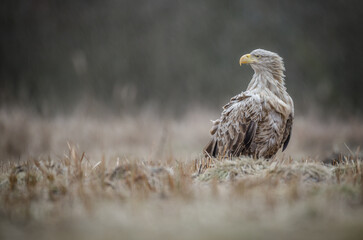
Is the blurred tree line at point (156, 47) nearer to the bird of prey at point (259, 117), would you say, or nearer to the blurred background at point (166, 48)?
the blurred background at point (166, 48)

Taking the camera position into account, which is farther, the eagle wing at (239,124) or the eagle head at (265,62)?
the eagle head at (265,62)

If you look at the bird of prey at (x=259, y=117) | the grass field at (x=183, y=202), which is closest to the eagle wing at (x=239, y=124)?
the bird of prey at (x=259, y=117)

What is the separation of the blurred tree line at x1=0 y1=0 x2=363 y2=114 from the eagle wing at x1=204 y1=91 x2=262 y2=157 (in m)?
11.7

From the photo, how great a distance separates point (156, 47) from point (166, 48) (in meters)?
0.54

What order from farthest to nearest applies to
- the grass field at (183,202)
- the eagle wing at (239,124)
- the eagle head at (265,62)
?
1. the eagle head at (265,62)
2. the eagle wing at (239,124)
3. the grass field at (183,202)

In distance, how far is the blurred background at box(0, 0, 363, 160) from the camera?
15.7 metres

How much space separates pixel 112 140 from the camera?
9094 mm

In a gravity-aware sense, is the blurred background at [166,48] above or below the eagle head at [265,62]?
above

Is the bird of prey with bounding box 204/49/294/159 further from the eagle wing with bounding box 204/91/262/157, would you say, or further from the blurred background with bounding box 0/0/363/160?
the blurred background with bounding box 0/0/363/160

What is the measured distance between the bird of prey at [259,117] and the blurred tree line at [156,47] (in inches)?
456

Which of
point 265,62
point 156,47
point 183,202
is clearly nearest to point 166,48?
point 156,47

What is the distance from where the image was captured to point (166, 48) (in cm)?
1888

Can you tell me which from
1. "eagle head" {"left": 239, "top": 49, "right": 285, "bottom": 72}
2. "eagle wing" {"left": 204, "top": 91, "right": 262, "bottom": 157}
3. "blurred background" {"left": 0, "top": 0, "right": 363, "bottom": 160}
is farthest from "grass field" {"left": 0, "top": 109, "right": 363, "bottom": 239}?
"blurred background" {"left": 0, "top": 0, "right": 363, "bottom": 160}

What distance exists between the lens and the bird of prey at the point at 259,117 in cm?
407
